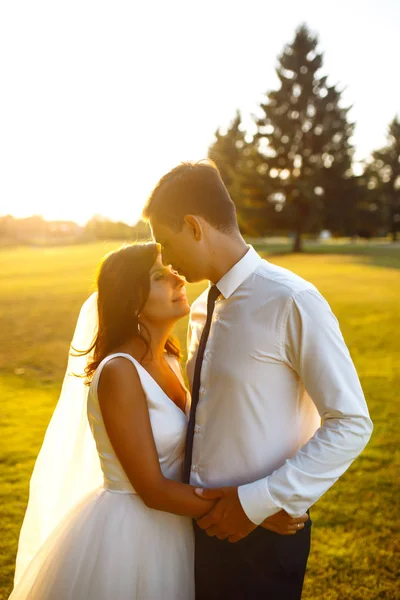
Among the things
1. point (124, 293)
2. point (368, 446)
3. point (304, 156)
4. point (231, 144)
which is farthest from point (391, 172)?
point (124, 293)

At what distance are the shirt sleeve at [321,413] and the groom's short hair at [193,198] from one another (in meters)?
0.55

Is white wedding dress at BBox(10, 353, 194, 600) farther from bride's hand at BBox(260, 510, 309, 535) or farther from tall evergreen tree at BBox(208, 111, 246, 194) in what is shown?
tall evergreen tree at BBox(208, 111, 246, 194)

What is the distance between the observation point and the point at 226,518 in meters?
2.39

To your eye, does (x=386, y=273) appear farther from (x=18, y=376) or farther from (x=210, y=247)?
(x=210, y=247)

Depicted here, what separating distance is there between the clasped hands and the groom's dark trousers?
8cm

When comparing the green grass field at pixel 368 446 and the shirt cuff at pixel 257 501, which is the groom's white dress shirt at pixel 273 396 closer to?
the shirt cuff at pixel 257 501

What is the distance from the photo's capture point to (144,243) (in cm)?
303

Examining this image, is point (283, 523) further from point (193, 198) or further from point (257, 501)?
point (193, 198)

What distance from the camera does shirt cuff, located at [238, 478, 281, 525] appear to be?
2.29 metres

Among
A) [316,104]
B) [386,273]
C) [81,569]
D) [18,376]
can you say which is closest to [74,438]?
[81,569]

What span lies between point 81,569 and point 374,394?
7.32 metres

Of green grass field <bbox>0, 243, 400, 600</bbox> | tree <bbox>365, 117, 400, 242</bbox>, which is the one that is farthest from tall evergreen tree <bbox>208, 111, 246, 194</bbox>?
green grass field <bbox>0, 243, 400, 600</bbox>

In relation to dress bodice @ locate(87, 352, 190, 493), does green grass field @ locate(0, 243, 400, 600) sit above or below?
below

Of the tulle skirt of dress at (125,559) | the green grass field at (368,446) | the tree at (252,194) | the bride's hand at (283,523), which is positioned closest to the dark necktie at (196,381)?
the tulle skirt of dress at (125,559)
